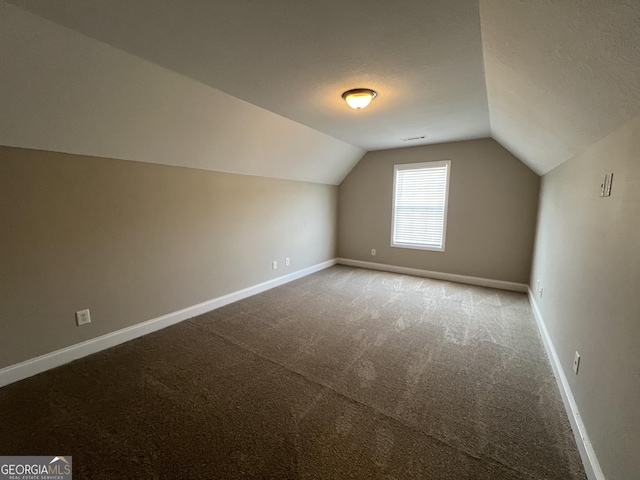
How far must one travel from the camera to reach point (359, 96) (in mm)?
2254

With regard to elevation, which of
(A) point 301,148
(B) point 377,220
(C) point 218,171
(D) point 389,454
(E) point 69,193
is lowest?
(D) point 389,454

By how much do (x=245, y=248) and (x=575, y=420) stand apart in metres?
3.46

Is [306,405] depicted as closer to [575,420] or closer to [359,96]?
[575,420]

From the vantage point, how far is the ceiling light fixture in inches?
87.8

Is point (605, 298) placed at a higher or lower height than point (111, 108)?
lower

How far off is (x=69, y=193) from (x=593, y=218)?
376cm

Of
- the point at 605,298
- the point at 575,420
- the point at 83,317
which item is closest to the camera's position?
the point at 605,298

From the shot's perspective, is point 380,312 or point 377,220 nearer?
point 380,312

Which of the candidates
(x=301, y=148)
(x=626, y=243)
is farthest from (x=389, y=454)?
(x=301, y=148)

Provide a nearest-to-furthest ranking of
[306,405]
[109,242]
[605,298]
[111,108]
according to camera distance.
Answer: [605,298], [306,405], [111,108], [109,242]

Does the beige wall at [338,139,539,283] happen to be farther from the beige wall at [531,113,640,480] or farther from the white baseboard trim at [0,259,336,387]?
the white baseboard trim at [0,259,336,387]

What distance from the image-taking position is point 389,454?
138cm

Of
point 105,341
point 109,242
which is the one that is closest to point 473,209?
point 109,242

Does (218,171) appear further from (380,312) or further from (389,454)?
(389,454)
